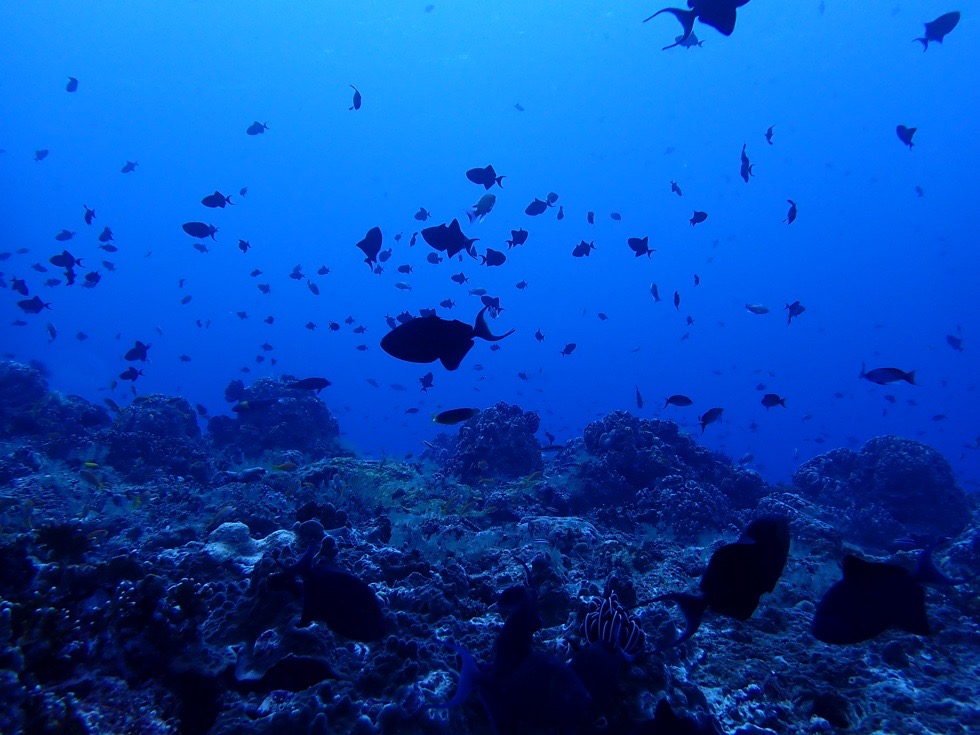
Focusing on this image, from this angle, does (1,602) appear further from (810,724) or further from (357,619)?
(810,724)

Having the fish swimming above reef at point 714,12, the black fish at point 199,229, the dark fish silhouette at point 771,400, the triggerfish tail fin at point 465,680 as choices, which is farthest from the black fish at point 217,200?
the dark fish silhouette at point 771,400

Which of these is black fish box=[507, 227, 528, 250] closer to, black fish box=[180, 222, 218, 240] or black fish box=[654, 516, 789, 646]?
black fish box=[180, 222, 218, 240]

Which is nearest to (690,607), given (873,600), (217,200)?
(873,600)

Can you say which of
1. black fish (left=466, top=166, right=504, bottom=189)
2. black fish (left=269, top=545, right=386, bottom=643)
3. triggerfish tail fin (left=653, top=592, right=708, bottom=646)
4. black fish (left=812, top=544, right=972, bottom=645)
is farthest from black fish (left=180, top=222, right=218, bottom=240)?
black fish (left=812, top=544, right=972, bottom=645)

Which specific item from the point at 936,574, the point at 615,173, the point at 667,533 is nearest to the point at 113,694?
the point at 936,574

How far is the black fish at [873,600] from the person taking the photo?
3.38m

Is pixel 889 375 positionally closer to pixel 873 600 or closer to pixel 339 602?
pixel 873 600

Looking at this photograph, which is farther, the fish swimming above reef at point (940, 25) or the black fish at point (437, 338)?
the fish swimming above reef at point (940, 25)

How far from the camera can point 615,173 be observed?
11444 cm

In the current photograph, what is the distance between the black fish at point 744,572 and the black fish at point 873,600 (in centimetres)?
60

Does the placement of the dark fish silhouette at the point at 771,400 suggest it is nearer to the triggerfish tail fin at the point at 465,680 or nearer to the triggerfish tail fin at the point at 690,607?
the triggerfish tail fin at the point at 690,607

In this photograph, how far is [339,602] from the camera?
3.34m

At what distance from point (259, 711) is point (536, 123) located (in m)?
114

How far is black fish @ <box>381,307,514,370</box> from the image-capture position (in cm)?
404
